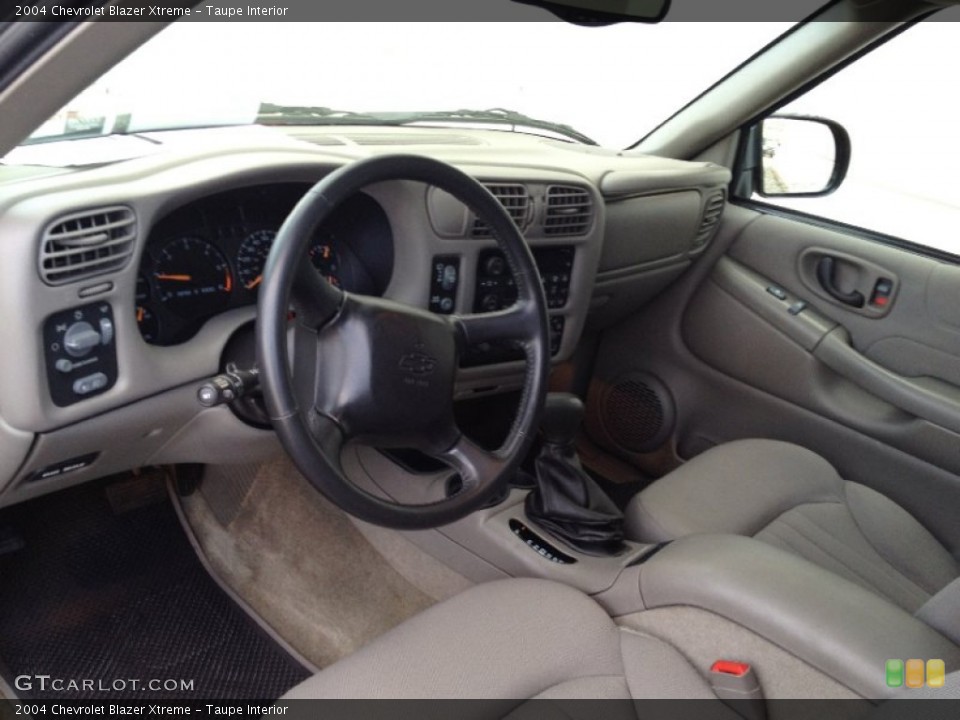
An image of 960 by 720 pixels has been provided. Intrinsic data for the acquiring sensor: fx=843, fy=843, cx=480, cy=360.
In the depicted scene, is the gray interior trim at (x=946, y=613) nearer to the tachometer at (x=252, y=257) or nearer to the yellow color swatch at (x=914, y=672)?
the yellow color swatch at (x=914, y=672)

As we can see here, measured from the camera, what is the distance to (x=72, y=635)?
1872 millimetres

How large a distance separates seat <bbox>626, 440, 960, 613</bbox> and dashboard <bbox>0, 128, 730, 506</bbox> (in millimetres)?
485

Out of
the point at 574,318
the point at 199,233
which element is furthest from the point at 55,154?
the point at 574,318

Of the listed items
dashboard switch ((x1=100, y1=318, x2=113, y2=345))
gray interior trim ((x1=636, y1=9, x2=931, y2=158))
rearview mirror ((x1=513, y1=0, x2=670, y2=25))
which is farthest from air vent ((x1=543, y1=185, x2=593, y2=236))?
dashboard switch ((x1=100, y1=318, x2=113, y2=345))

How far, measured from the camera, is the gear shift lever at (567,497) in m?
1.66

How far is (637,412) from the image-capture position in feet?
9.09

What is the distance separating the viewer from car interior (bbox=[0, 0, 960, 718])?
3.98 ft

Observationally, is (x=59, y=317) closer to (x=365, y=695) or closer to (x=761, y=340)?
(x=365, y=695)

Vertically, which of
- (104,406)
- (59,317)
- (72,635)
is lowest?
(72,635)

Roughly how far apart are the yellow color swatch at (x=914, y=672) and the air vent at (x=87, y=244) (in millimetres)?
1269

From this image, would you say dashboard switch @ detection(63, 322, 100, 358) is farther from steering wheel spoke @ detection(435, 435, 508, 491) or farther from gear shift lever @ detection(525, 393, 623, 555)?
gear shift lever @ detection(525, 393, 623, 555)

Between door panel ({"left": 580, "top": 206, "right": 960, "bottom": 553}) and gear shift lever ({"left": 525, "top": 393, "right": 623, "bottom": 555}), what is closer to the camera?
gear shift lever ({"left": 525, "top": 393, "right": 623, "bottom": 555})

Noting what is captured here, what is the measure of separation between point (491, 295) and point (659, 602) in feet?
2.45

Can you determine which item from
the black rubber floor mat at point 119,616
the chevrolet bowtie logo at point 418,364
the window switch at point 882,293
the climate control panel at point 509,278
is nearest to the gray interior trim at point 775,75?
the window switch at point 882,293
